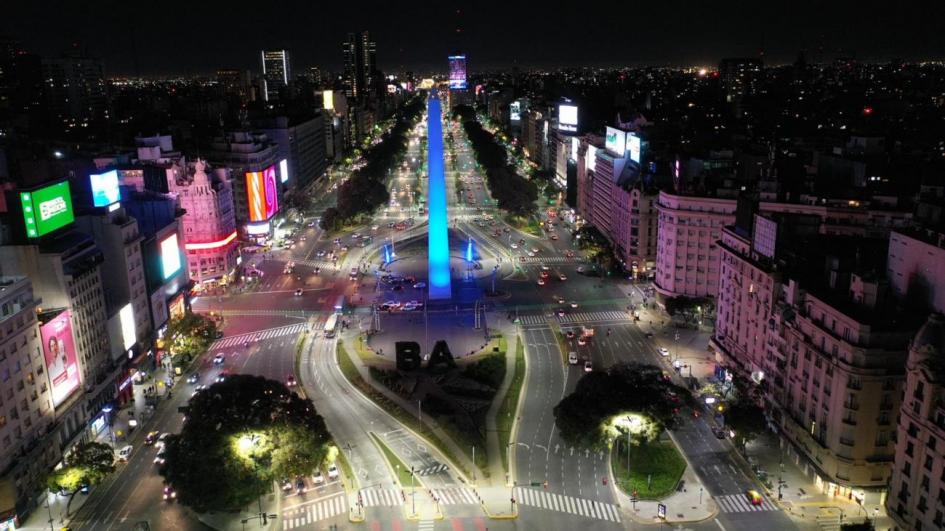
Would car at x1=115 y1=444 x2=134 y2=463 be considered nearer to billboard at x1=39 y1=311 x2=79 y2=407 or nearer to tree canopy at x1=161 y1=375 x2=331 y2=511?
billboard at x1=39 y1=311 x2=79 y2=407

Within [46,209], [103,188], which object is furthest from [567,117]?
[46,209]

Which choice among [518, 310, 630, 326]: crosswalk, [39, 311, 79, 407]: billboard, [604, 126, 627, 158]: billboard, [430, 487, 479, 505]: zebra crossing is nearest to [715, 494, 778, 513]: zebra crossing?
[430, 487, 479, 505]: zebra crossing

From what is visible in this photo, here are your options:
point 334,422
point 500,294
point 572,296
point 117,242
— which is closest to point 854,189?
point 572,296

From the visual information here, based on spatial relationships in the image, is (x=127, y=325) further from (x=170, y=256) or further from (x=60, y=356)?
(x=170, y=256)

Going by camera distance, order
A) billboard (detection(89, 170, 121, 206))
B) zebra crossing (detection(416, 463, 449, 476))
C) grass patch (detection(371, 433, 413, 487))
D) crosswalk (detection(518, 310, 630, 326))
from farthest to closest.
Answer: crosswalk (detection(518, 310, 630, 326))
billboard (detection(89, 170, 121, 206))
zebra crossing (detection(416, 463, 449, 476))
grass patch (detection(371, 433, 413, 487))

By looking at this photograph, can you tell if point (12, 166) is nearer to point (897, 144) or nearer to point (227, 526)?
point (227, 526)

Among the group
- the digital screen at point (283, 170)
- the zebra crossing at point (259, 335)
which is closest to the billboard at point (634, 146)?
the zebra crossing at point (259, 335)
